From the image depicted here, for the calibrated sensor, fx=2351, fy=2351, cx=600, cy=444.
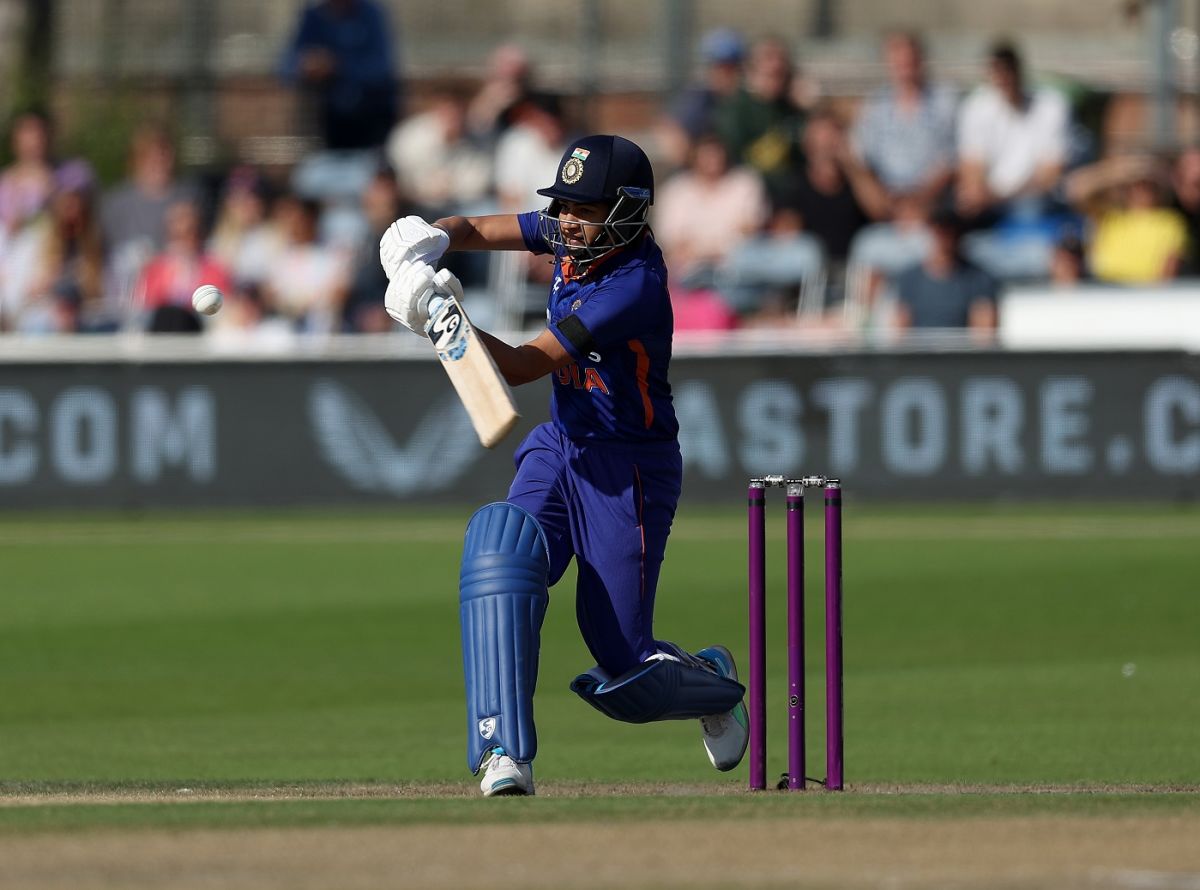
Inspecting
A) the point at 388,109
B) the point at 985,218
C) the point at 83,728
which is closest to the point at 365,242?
the point at 388,109

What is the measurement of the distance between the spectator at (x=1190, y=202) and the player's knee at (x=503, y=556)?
11.5 m

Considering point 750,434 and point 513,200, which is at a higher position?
point 513,200

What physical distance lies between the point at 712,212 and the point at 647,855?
1269 centimetres

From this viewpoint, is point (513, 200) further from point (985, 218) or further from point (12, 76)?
point (12, 76)

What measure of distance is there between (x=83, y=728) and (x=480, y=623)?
116 inches

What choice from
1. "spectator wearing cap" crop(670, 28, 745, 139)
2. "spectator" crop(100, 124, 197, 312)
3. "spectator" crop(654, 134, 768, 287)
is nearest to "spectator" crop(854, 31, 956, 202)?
"spectator" crop(654, 134, 768, 287)

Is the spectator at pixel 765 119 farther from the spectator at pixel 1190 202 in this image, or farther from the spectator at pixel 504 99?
the spectator at pixel 1190 202

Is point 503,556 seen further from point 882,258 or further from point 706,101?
point 706,101

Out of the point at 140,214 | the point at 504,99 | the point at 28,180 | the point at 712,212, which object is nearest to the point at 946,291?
A: the point at 712,212

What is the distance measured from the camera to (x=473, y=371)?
6.18 m

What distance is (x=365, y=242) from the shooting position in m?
18.0

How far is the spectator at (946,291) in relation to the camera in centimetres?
1625

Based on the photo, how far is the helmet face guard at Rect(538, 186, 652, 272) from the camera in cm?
652

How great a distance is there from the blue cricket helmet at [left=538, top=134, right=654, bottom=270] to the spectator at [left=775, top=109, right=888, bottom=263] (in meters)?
10.9
